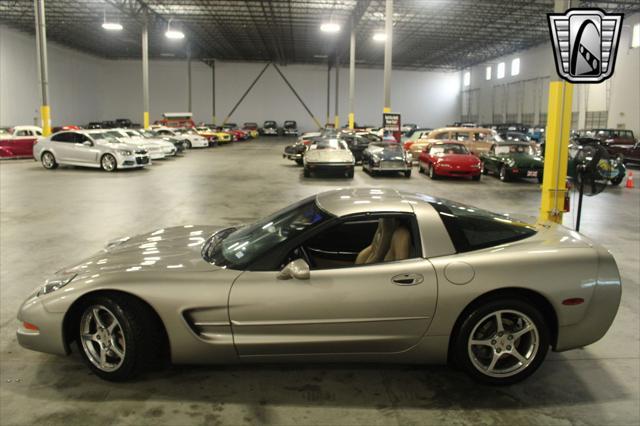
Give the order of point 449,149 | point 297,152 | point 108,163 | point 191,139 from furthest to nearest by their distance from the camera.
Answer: point 191,139, point 297,152, point 108,163, point 449,149

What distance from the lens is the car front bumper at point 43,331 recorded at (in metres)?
3.48

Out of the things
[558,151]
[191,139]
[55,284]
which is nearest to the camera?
[55,284]

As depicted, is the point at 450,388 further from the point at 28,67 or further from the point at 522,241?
the point at 28,67

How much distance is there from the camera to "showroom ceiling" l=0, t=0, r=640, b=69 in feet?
106

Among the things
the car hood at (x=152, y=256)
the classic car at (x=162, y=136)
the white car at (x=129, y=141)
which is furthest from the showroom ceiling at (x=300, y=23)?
the car hood at (x=152, y=256)

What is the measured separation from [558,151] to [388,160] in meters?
10.3

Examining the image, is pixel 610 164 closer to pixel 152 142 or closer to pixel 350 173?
pixel 350 173

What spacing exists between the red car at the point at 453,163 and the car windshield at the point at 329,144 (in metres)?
3.10

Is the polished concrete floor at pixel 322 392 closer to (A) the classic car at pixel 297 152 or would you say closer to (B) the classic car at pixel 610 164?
(B) the classic car at pixel 610 164

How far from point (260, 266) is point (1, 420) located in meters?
1.74

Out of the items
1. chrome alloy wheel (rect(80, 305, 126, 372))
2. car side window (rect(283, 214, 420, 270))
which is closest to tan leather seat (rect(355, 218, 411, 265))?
car side window (rect(283, 214, 420, 270))

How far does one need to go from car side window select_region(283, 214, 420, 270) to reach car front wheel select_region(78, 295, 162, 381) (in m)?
1.03

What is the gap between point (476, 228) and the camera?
371 cm

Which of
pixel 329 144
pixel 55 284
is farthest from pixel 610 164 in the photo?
pixel 329 144
